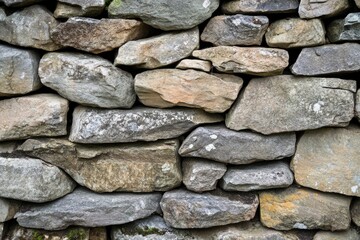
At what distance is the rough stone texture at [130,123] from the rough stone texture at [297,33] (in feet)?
1.71

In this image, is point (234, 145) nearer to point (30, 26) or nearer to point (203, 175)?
point (203, 175)

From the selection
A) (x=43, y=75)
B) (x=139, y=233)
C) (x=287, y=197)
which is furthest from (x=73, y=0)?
(x=287, y=197)

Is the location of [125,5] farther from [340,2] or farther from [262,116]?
[340,2]

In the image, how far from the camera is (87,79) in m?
1.86

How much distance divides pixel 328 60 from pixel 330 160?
0.50 metres

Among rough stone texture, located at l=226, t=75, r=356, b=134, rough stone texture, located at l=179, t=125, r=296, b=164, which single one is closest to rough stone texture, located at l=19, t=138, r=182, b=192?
rough stone texture, located at l=179, t=125, r=296, b=164

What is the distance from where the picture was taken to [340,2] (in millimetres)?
1748

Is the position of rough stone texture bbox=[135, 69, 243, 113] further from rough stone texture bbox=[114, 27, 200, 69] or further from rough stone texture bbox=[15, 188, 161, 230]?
rough stone texture bbox=[15, 188, 161, 230]

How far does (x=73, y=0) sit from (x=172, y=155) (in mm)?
883

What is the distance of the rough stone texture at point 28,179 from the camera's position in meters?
1.94

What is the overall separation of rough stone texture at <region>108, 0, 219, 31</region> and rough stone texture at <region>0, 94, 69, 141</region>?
1.78ft

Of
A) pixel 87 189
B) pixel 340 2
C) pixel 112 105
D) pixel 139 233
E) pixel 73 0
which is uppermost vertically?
pixel 340 2

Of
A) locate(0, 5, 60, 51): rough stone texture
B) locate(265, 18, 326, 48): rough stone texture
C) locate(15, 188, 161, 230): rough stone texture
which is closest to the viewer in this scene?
locate(265, 18, 326, 48): rough stone texture

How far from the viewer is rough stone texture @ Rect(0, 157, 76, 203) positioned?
6.38ft
